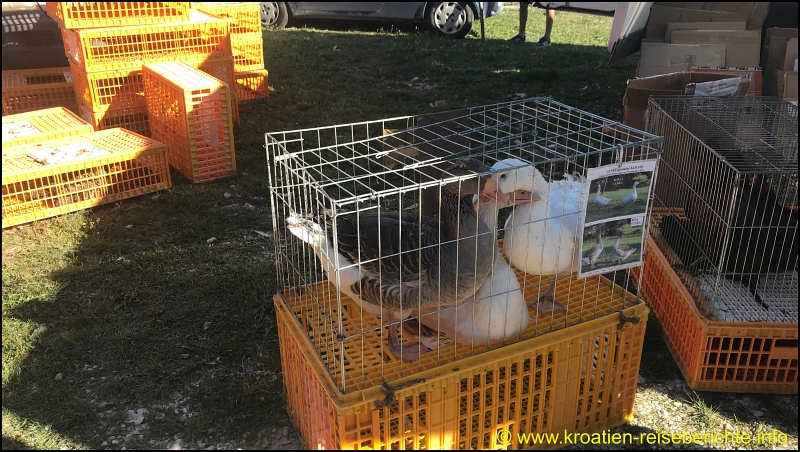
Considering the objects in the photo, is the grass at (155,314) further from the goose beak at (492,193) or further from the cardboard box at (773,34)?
the cardboard box at (773,34)

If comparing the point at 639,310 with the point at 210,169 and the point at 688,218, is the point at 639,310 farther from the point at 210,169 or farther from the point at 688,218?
the point at 210,169

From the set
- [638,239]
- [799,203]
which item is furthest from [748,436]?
[799,203]

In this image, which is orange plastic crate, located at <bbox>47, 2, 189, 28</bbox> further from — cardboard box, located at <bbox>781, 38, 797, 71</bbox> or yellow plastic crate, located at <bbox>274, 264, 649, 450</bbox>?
cardboard box, located at <bbox>781, 38, 797, 71</bbox>

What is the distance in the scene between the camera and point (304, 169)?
2.64 meters

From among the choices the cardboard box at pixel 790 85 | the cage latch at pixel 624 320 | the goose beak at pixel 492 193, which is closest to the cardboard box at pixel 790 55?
the cardboard box at pixel 790 85

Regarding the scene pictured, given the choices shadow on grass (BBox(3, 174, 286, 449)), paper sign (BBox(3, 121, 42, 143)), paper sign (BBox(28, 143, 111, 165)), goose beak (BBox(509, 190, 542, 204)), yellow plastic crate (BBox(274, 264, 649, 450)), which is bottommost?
shadow on grass (BBox(3, 174, 286, 449))

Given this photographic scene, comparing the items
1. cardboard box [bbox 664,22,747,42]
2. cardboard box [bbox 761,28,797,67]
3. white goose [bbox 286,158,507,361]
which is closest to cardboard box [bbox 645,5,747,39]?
cardboard box [bbox 664,22,747,42]

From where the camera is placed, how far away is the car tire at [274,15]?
12.0 m

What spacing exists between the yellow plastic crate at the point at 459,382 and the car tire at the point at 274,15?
9.82 metres

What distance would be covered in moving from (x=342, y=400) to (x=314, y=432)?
499 mm

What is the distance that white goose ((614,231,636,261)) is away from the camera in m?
A: 2.97

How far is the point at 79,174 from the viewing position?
5.42 metres

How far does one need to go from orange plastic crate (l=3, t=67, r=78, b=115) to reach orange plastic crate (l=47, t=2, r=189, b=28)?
0.80 meters

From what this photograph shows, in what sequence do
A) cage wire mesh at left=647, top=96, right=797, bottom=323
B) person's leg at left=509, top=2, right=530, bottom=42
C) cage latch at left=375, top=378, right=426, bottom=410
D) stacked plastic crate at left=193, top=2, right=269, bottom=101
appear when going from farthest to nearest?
person's leg at left=509, top=2, right=530, bottom=42
stacked plastic crate at left=193, top=2, right=269, bottom=101
cage wire mesh at left=647, top=96, right=797, bottom=323
cage latch at left=375, top=378, right=426, bottom=410
